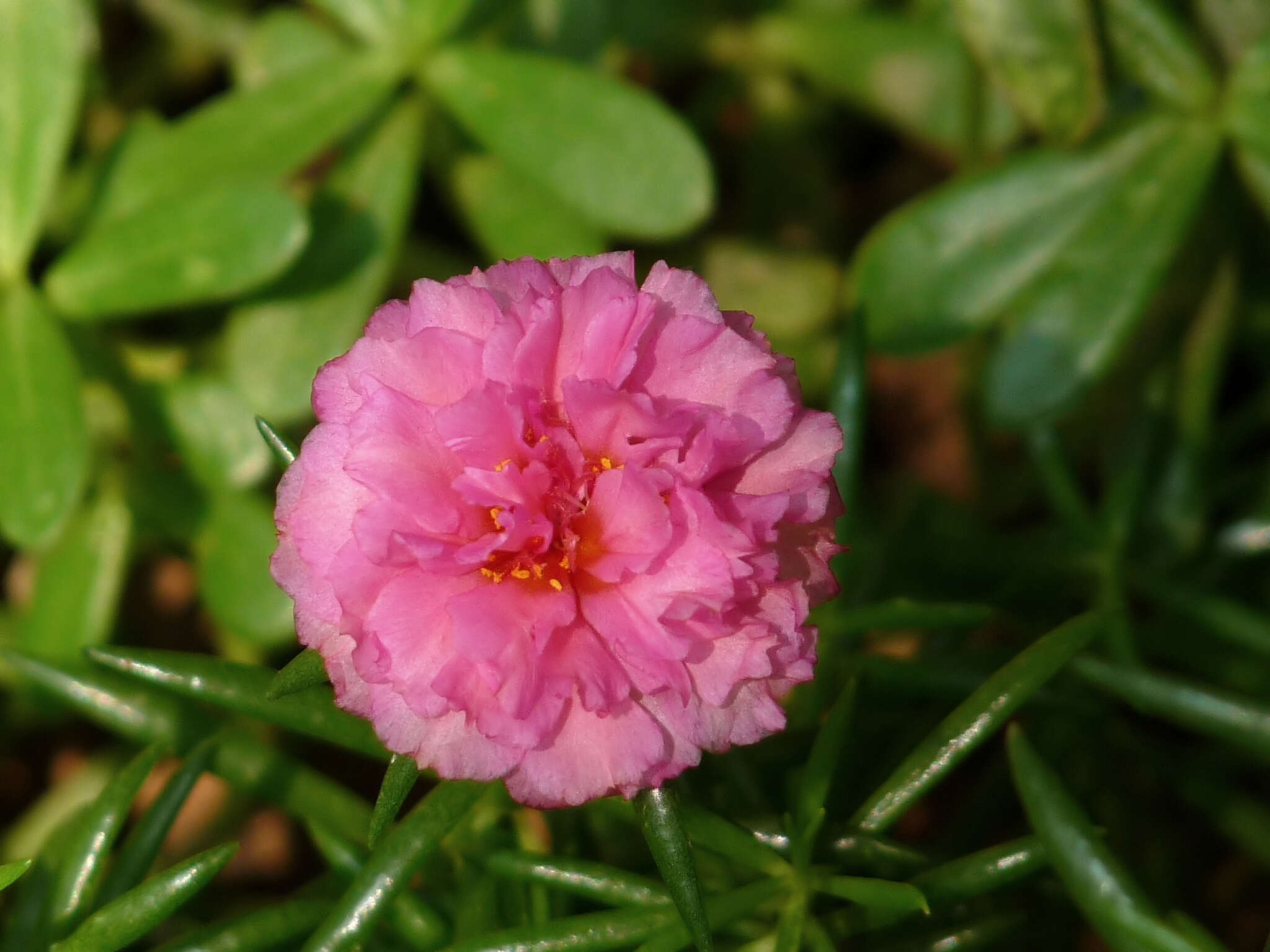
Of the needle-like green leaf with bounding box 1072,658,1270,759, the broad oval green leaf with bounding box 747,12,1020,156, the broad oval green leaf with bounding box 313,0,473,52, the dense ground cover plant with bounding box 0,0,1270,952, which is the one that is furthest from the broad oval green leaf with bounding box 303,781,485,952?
the broad oval green leaf with bounding box 747,12,1020,156

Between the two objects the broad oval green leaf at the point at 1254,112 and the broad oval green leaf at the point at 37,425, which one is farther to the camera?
the broad oval green leaf at the point at 1254,112

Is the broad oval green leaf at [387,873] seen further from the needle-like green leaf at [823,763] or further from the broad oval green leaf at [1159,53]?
the broad oval green leaf at [1159,53]

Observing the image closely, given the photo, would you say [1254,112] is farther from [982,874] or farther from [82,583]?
[82,583]

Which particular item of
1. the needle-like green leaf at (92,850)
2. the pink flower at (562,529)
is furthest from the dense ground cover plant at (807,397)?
the pink flower at (562,529)

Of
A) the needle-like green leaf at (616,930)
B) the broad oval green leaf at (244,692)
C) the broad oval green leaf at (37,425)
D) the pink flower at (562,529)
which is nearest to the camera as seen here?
the pink flower at (562,529)

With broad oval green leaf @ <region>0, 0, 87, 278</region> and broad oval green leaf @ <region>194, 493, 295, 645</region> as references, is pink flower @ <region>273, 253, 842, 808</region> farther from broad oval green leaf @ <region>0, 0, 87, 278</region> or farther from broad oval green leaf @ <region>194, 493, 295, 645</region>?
broad oval green leaf @ <region>0, 0, 87, 278</region>

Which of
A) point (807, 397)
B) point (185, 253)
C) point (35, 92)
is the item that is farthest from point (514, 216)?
point (35, 92)

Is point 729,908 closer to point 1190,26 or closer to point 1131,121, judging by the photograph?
point 1131,121
